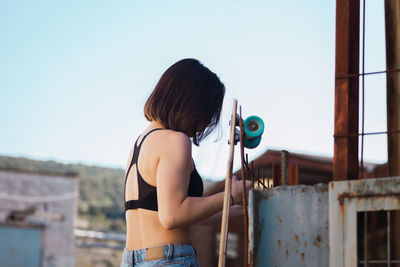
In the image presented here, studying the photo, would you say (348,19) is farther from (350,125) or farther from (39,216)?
(39,216)

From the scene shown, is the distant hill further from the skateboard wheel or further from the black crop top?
the black crop top

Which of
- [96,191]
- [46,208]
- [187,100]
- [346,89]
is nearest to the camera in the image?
[187,100]

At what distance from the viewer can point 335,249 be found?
307 centimetres

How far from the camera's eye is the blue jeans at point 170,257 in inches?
107

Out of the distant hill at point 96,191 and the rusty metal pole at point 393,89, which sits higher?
the distant hill at point 96,191

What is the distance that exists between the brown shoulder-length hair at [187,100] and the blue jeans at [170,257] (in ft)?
1.58

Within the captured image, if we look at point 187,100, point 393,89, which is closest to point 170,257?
point 187,100

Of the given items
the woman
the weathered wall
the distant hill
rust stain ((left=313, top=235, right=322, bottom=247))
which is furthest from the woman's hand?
the distant hill

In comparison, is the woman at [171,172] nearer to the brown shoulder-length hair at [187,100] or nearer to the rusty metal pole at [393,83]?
the brown shoulder-length hair at [187,100]

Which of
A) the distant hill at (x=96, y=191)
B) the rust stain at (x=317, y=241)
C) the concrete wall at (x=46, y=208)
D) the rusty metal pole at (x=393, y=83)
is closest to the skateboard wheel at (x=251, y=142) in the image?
the rust stain at (x=317, y=241)

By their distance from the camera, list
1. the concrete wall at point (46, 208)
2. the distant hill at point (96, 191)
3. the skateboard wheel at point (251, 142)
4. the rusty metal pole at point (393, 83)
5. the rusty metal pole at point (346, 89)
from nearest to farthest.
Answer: the skateboard wheel at point (251, 142)
the rusty metal pole at point (346, 89)
the rusty metal pole at point (393, 83)
the concrete wall at point (46, 208)
the distant hill at point (96, 191)

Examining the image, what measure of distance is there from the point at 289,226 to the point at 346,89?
2.44 feet

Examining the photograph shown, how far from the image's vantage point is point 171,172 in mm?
2680

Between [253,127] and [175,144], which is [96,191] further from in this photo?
[175,144]
